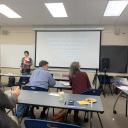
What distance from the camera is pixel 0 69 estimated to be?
19.6ft

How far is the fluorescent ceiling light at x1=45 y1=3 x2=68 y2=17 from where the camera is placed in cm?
382

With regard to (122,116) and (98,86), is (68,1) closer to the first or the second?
(122,116)

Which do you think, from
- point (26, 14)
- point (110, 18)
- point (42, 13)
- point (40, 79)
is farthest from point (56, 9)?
point (40, 79)

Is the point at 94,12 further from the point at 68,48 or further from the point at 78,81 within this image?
the point at 78,81

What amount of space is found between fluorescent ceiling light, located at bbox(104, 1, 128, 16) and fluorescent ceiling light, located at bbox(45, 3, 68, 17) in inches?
56.9

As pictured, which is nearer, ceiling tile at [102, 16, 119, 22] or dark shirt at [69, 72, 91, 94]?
dark shirt at [69, 72, 91, 94]

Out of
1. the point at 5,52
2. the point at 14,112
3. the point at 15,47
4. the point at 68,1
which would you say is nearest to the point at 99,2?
the point at 68,1

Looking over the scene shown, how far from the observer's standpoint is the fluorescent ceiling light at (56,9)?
3817 mm

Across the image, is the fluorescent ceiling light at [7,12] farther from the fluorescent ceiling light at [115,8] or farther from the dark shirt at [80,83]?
the dark shirt at [80,83]

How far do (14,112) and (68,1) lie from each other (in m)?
Result: 3.15

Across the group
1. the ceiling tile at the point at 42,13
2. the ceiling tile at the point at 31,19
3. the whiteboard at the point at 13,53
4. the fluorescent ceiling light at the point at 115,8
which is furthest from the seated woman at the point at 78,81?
the whiteboard at the point at 13,53

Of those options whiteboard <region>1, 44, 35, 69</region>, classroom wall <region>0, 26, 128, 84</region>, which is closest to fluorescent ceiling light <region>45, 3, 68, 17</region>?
classroom wall <region>0, 26, 128, 84</region>

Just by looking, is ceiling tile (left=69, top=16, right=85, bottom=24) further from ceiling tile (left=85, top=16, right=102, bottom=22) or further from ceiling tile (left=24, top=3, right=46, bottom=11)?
ceiling tile (left=24, top=3, right=46, bottom=11)

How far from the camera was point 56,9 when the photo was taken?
411 centimetres
